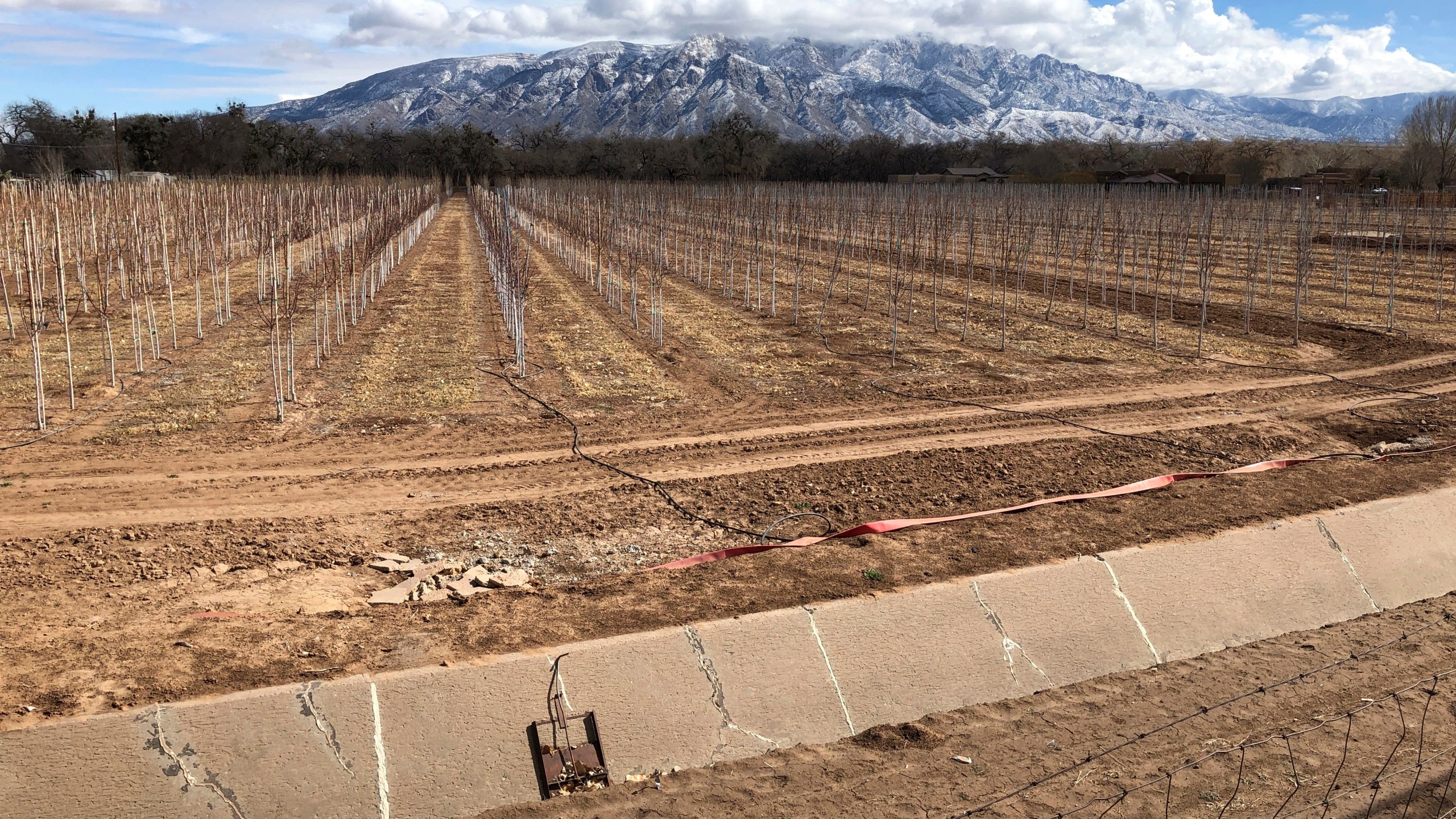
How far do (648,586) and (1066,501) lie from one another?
3527 mm

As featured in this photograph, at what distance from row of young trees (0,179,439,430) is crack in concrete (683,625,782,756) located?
20.5ft

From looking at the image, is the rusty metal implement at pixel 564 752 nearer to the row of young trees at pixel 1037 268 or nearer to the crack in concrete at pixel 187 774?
the crack in concrete at pixel 187 774

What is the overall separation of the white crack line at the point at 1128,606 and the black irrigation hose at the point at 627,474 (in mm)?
2142

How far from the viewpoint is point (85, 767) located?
398 cm

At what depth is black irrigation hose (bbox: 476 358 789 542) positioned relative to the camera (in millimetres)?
7062

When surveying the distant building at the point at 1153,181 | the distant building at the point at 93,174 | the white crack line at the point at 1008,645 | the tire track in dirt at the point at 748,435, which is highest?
the distant building at the point at 1153,181

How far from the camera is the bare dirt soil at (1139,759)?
4.12 metres

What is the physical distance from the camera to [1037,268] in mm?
24703

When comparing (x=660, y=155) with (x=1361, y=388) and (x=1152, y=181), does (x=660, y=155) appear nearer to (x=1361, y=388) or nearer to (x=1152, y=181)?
(x=1152, y=181)

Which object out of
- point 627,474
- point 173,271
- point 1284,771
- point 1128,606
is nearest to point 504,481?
point 627,474

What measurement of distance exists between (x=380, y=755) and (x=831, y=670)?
2258 mm

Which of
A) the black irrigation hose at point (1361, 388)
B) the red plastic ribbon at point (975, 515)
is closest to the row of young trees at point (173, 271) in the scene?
the red plastic ribbon at point (975, 515)

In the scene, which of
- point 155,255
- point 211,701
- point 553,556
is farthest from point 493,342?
point 155,255

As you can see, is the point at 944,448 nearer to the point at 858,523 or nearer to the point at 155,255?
the point at 858,523
